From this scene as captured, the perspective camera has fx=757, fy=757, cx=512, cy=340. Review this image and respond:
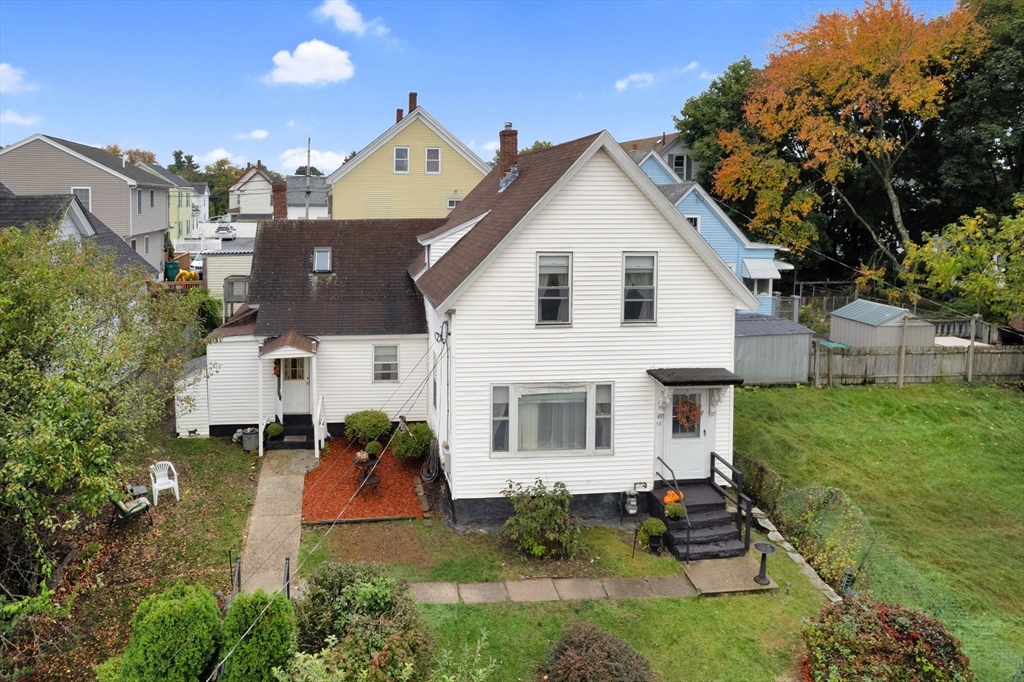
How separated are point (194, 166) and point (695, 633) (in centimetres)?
13752

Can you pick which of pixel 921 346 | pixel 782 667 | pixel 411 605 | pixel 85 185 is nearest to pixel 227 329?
pixel 411 605

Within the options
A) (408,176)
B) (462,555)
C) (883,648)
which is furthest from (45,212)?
(883,648)

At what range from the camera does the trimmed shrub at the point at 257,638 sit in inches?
352

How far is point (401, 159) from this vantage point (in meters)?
34.2

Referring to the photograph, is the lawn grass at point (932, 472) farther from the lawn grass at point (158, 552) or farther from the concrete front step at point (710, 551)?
the lawn grass at point (158, 552)

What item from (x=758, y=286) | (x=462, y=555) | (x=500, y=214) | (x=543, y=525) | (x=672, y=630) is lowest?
(x=672, y=630)

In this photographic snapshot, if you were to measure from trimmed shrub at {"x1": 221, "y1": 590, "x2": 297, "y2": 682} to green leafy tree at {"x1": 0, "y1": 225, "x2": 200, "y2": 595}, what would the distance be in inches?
104

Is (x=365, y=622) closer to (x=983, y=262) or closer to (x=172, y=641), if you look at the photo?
(x=172, y=641)

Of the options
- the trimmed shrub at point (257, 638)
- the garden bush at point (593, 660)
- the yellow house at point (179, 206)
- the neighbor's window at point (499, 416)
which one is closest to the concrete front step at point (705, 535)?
the neighbor's window at point (499, 416)

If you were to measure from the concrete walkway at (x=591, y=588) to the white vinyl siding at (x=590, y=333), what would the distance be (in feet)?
7.30

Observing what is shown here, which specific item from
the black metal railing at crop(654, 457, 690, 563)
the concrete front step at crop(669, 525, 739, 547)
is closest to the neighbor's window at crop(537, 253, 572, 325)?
the black metal railing at crop(654, 457, 690, 563)

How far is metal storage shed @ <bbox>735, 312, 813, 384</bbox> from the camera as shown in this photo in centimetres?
2428

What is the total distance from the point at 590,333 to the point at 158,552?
893cm

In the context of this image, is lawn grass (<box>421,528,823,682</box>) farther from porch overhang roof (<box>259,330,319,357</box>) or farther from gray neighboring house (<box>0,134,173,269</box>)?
gray neighboring house (<box>0,134,173,269</box>)
